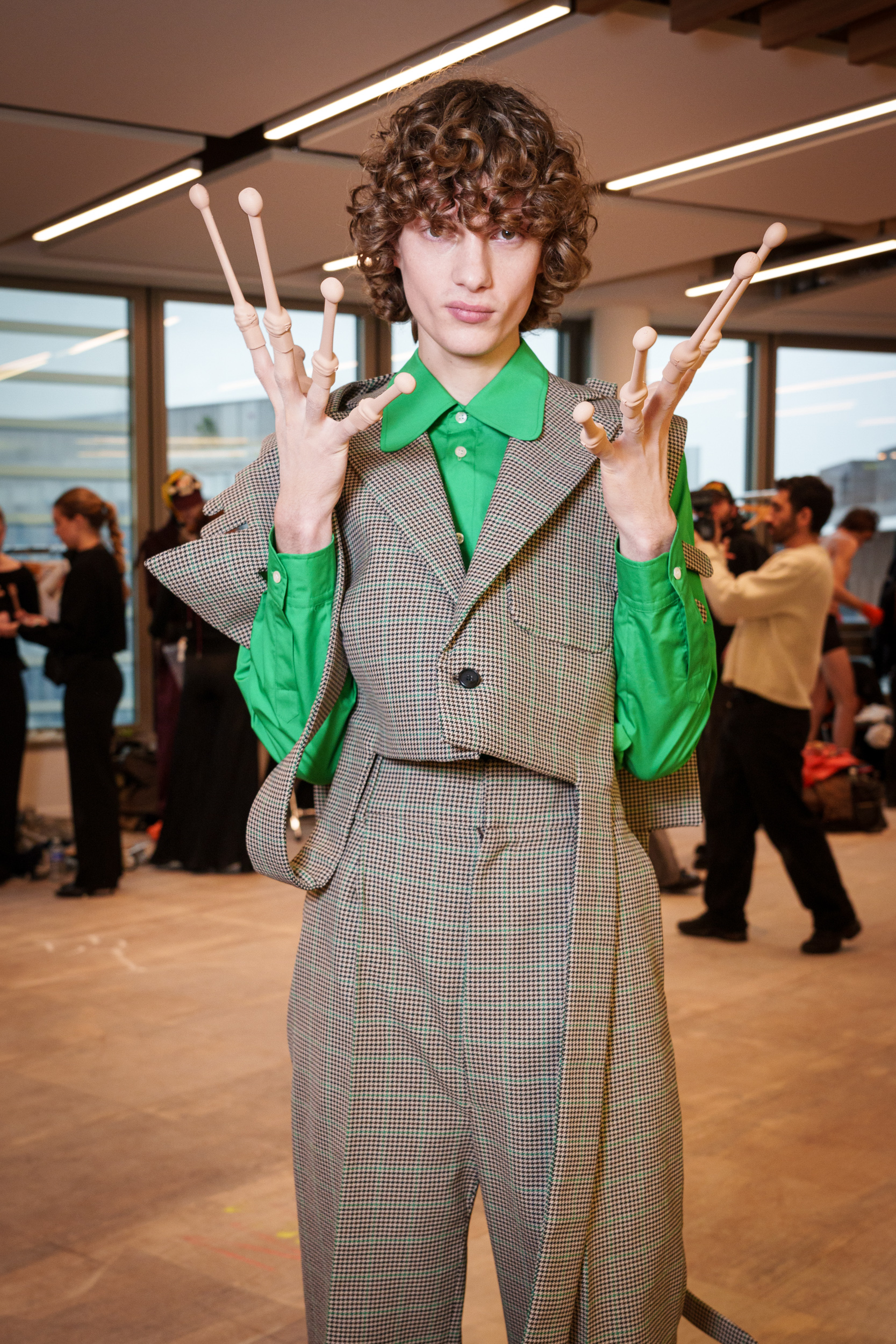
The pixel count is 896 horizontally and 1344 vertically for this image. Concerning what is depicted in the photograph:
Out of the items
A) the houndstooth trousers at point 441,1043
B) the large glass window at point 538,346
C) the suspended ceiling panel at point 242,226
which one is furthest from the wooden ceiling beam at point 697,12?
the large glass window at point 538,346

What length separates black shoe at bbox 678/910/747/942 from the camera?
4738 mm

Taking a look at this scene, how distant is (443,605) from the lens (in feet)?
3.94

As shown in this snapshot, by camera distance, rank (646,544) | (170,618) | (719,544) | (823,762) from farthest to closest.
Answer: (823,762)
(170,618)
(719,544)
(646,544)

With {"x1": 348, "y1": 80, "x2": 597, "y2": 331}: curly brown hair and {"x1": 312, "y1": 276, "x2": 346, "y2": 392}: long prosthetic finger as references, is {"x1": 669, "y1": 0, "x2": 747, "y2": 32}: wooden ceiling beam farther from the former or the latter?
{"x1": 312, "y1": 276, "x2": 346, "y2": 392}: long prosthetic finger

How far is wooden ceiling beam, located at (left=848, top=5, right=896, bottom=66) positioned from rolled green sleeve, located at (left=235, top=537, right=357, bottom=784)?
151 inches

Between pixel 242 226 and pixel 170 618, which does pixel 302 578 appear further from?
pixel 242 226

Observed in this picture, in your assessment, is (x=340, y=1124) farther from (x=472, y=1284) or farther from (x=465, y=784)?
(x=472, y=1284)

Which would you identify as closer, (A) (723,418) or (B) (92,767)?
(B) (92,767)

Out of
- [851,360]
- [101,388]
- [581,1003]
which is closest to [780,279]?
[851,360]

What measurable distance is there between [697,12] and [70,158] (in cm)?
269

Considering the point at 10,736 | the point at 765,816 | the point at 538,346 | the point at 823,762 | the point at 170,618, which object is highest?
the point at 538,346

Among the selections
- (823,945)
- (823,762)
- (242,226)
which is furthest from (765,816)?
(242,226)

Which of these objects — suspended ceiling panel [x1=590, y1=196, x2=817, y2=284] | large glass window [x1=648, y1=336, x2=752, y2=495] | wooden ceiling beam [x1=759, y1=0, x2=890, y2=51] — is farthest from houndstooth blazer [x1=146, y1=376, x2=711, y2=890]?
large glass window [x1=648, y1=336, x2=752, y2=495]

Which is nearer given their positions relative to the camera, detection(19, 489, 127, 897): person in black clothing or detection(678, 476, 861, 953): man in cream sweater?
detection(678, 476, 861, 953): man in cream sweater
